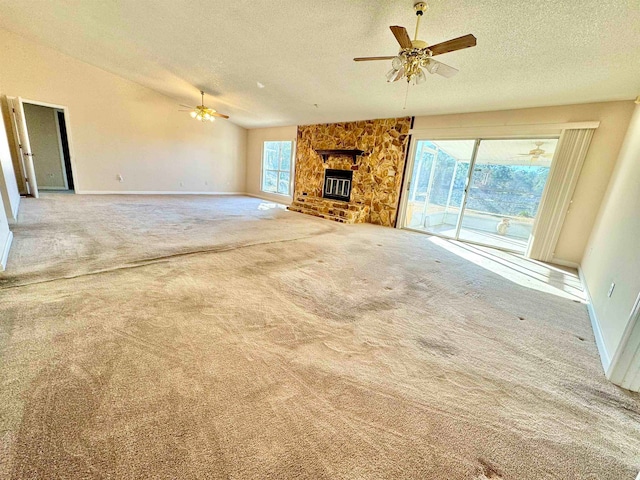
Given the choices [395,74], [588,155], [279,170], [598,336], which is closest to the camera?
[598,336]

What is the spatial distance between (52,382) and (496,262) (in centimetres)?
504

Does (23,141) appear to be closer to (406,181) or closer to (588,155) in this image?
(406,181)

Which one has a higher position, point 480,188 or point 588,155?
point 588,155

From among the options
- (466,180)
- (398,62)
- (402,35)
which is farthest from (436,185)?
(402,35)

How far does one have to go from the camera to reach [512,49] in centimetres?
293

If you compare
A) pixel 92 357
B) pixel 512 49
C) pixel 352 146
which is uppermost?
pixel 512 49

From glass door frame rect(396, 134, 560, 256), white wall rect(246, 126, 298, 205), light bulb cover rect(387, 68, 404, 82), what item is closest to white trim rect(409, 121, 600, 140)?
glass door frame rect(396, 134, 560, 256)

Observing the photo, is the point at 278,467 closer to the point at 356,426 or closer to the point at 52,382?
the point at 356,426

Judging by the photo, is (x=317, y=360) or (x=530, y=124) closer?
(x=317, y=360)

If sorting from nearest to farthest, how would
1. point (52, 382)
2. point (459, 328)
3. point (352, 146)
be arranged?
point (52, 382), point (459, 328), point (352, 146)

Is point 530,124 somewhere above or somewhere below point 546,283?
Result: above

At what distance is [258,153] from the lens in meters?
9.81

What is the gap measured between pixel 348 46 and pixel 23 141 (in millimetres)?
7610

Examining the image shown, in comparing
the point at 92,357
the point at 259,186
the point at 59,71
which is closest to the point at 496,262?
the point at 92,357
